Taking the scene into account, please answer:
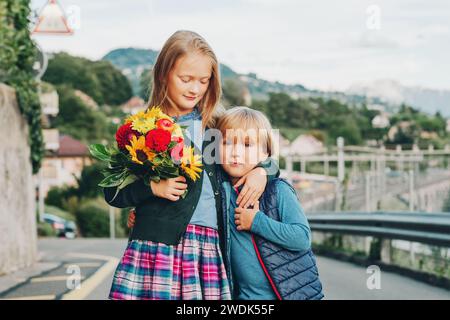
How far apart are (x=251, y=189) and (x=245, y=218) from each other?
0.33ft

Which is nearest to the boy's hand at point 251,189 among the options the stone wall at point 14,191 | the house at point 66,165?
the stone wall at point 14,191

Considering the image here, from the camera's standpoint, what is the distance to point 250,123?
3010 millimetres

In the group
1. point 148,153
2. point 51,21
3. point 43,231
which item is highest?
point 51,21

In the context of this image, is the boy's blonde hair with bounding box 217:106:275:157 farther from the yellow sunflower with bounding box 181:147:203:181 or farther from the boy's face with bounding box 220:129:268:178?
the yellow sunflower with bounding box 181:147:203:181

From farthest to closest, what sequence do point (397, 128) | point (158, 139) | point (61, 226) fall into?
point (397, 128), point (61, 226), point (158, 139)

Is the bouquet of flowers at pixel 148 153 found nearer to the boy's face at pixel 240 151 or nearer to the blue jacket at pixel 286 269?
the boy's face at pixel 240 151

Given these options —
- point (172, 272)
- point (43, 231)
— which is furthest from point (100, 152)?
point (43, 231)

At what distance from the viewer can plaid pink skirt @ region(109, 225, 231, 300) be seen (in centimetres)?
288

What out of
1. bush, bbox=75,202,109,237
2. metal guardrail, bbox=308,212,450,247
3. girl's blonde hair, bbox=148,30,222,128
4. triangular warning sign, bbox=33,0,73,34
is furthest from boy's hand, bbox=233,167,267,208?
bush, bbox=75,202,109,237

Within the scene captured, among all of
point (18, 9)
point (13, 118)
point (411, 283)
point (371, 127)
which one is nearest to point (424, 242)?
point (411, 283)

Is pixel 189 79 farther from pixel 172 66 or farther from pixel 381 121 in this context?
pixel 381 121
